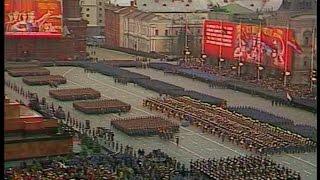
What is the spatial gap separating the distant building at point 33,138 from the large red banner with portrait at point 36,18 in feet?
12.4

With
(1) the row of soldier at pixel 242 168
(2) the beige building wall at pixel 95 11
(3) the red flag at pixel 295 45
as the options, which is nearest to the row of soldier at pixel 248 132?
(1) the row of soldier at pixel 242 168

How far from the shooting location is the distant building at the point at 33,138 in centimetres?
326

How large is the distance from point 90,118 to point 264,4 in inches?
200

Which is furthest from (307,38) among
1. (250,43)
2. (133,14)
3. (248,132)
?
(133,14)

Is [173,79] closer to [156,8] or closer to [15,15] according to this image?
[15,15]

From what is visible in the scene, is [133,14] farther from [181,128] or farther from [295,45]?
[181,128]

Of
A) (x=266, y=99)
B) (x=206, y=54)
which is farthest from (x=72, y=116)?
(x=206, y=54)

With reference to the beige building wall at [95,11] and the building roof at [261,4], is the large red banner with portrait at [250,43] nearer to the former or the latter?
the building roof at [261,4]

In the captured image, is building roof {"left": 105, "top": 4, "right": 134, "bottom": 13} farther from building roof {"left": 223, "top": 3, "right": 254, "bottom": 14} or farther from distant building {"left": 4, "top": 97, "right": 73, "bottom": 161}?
distant building {"left": 4, "top": 97, "right": 73, "bottom": 161}

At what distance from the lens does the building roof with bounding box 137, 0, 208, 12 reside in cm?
1005

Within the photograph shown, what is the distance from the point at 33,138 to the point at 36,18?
14.3ft

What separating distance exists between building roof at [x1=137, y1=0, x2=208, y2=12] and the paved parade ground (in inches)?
97.9

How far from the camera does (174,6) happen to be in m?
10.1

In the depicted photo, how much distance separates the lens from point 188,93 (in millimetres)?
5922
